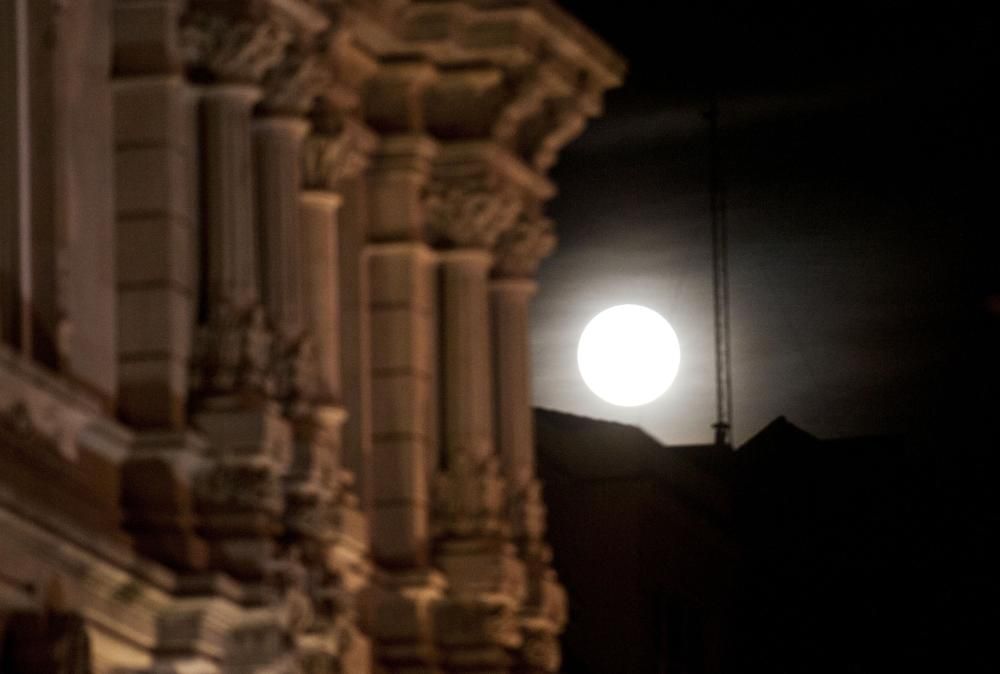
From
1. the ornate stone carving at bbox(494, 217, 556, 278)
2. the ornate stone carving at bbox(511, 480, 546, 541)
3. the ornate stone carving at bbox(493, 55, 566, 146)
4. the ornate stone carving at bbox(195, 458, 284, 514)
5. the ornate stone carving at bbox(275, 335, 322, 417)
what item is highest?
the ornate stone carving at bbox(493, 55, 566, 146)

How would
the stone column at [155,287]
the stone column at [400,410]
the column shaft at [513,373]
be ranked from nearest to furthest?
1. the stone column at [155,287]
2. the stone column at [400,410]
3. the column shaft at [513,373]

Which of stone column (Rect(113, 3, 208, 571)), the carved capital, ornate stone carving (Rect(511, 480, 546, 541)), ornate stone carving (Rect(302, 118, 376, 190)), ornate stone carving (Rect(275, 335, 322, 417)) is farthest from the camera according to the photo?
ornate stone carving (Rect(511, 480, 546, 541))

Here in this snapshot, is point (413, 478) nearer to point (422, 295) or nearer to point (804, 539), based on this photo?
point (422, 295)

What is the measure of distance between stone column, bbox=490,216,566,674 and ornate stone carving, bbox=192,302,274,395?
7.67 m

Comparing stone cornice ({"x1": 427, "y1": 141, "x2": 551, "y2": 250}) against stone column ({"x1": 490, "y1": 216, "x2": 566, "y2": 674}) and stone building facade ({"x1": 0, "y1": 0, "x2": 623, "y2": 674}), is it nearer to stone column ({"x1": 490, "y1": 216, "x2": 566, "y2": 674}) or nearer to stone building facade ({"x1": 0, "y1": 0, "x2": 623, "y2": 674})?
stone building facade ({"x1": 0, "y1": 0, "x2": 623, "y2": 674})

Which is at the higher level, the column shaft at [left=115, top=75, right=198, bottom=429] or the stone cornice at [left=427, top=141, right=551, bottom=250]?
the stone cornice at [left=427, top=141, right=551, bottom=250]

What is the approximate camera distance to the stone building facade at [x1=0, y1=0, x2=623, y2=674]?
1395 inches

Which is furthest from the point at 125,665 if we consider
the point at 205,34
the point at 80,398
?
the point at 205,34

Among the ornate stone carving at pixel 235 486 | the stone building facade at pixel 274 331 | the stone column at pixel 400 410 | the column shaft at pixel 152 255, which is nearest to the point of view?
the stone building facade at pixel 274 331

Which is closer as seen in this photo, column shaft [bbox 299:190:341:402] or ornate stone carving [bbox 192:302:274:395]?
ornate stone carving [bbox 192:302:274:395]

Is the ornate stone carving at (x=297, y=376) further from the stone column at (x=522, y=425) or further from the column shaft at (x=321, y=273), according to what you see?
the stone column at (x=522, y=425)

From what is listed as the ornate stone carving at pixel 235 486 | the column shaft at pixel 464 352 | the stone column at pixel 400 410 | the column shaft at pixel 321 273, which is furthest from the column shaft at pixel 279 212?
the column shaft at pixel 464 352

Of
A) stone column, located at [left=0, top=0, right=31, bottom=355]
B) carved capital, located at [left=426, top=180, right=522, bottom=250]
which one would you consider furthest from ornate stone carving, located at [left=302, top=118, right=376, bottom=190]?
stone column, located at [left=0, top=0, right=31, bottom=355]

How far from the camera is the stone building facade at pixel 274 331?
116ft
